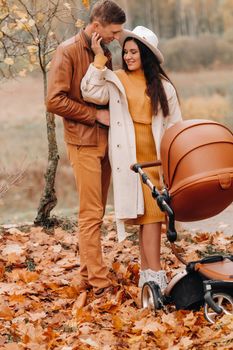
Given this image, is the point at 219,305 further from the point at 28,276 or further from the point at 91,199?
the point at 28,276

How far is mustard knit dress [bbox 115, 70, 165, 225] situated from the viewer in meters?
5.69

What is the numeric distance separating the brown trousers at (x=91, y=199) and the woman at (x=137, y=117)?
135 mm

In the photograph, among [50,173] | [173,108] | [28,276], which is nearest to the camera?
[173,108]

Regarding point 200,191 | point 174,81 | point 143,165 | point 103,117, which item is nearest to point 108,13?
A: point 103,117

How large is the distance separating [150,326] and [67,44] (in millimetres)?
2032

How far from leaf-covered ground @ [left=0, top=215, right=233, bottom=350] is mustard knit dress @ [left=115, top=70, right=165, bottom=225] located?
2.02 feet

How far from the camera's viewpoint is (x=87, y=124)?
578cm

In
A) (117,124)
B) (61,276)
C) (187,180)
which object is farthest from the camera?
(61,276)

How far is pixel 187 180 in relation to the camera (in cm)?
491

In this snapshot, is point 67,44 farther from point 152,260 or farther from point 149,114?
point 152,260

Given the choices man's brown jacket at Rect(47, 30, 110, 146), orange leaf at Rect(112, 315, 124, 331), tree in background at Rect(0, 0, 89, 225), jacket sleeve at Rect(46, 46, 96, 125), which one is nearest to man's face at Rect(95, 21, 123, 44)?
man's brown jacket at Rect(47, 30, 110, 146)

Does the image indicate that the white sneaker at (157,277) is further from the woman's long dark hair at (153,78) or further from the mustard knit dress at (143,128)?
the woman's long dark hair at (153,78)

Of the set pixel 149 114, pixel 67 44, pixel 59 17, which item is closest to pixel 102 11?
pixel 67 44

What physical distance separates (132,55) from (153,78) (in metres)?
0.21
